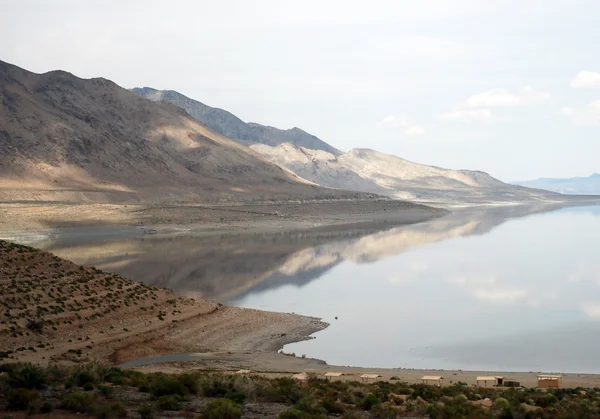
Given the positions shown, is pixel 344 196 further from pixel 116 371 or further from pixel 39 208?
pixel 116 371

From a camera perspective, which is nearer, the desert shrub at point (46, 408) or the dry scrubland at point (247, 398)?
the desert shrub at point (46, 408)

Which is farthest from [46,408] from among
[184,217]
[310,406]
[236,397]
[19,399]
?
[184,217]

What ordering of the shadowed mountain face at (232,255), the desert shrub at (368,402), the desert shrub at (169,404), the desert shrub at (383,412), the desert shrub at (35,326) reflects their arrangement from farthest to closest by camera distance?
1. the shadowed mountain face at (232,255)
2. the desert shrub at (35,326)
3. the desert shrub at (368,402)
4. the desert shrub at (169,404)
5. the desert shrub at (383,412)

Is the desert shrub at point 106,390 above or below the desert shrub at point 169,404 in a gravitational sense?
below

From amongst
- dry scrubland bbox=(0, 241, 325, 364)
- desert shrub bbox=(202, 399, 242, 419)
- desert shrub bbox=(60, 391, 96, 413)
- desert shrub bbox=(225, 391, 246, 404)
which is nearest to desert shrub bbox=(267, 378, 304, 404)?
desert shrub bbox=(225, 391, 246, 404)

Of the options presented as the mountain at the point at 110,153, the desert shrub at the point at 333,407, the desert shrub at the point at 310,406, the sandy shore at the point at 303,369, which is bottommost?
the sandy shore at the point at 303,369

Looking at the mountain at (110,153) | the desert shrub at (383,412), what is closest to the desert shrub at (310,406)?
the desert shrub at (383,412)

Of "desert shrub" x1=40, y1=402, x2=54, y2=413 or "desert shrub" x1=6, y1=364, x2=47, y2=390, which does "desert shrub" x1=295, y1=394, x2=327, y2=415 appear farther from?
"desert shrub" x1=6, y1=364, x2=47, y2=390

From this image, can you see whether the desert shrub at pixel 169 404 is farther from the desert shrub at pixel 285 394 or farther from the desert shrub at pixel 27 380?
the desert shrub at pixel 27 380
